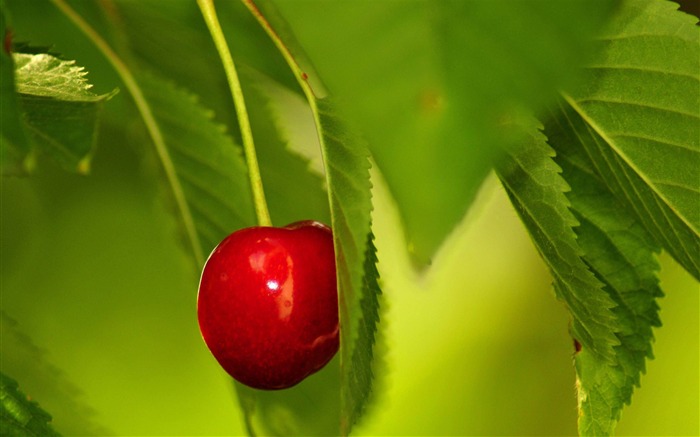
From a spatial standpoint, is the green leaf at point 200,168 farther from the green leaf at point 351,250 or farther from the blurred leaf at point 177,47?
the green leaf at point 351,250

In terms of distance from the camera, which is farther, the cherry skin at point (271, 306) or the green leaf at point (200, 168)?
the green leaf at point (200, 168)

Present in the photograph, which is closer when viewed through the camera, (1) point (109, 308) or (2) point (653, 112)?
(2) point (653, 112)

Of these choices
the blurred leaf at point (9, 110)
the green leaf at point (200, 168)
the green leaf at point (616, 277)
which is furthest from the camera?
the green leaf at point (200, 168)

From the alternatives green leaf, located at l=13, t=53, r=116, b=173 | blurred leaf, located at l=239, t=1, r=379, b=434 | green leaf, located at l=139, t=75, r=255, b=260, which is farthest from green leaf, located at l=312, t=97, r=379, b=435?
green leaf, located at l=139, t=75, r=255, b=260

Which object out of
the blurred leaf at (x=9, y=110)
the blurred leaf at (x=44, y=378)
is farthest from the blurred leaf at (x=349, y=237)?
the blurred leaf at (x=44, y=378)

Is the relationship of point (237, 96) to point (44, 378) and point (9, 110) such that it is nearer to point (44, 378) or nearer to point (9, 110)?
point (9, 110)

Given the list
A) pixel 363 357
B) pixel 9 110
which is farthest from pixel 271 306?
pixel 9 110
